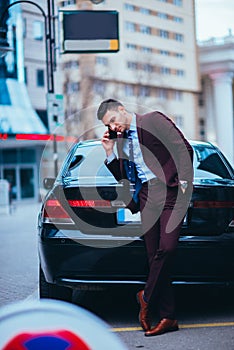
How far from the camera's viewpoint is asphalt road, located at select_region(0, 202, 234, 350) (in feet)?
14.9

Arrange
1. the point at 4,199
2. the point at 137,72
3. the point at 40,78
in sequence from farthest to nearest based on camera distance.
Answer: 1. the point at 137,72
2. the point at 40,78
3. the point at 4,199

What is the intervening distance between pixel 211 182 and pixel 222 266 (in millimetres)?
677

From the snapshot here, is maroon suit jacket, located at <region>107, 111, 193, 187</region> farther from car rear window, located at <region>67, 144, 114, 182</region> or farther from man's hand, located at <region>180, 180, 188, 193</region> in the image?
car rear window, located at <region>67, 144, 114, 182</region>

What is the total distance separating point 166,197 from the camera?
4.77 meters

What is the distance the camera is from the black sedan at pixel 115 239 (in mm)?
4879

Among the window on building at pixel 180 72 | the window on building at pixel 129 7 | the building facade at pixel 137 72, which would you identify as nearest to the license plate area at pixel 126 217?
the window on building at pixel 129 7

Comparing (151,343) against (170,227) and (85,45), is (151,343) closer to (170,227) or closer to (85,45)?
(170,227)

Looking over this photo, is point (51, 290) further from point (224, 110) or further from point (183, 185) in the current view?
point (224, 110)

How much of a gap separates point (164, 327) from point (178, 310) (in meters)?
0.88

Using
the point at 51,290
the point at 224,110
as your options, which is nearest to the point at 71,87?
the point at 224,110

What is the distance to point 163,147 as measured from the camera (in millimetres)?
4773

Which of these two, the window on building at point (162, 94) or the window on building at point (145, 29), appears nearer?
the window on building at point (145, 29)

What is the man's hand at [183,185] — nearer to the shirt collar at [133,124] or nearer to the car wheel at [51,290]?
the shirt collar at [133,124]

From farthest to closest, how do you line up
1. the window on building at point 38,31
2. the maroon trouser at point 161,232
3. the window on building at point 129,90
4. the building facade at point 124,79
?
the window on building at point 129,90, the building facade at point 124,79, the window on building at point 38,31, the maroon trouser at point 161,232
